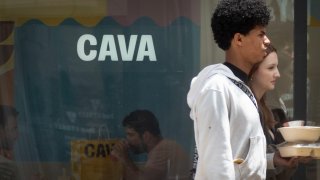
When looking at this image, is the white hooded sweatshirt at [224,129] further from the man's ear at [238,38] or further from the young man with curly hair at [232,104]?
the man's ear at [238,38]

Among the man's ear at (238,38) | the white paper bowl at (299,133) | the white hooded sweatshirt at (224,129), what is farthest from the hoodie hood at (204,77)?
the white paper bowl at (299,133)

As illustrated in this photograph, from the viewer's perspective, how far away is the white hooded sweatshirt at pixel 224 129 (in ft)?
10.3

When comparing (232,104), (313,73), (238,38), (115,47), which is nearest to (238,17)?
(238,38)

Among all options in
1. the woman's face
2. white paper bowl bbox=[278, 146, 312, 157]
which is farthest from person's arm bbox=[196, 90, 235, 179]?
white paper bowl bbox=[278, 146, 312, 157]

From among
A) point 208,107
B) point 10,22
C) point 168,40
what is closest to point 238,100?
point 208,107

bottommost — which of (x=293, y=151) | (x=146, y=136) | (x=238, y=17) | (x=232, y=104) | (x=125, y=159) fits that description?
(x=125, y=159)

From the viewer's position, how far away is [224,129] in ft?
10.4

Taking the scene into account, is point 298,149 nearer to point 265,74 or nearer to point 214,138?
point 265,74

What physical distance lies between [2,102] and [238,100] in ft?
11.4

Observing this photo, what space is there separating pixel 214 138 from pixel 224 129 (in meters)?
0.06

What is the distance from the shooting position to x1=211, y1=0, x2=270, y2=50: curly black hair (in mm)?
3430

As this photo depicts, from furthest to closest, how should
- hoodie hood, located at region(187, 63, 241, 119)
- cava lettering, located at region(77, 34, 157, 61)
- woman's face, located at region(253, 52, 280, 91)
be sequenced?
cava lettering, located at region(77, 34, 157, 61)
woman's face, located at region(253, 52, 280, 91)
hoodie hood, located at region(187, 63, 241, 119)

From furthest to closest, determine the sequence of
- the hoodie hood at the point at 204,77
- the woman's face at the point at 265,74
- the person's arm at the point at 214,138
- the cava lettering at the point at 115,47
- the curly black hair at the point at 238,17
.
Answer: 1. the cava lettering at the point at 115,47
2. the woman's face at the point at 265,74
3. the curly black hair at the point at 238,17
4. the hoodie hood at the point at 204,77
5. the person's arm at the point at 214,138

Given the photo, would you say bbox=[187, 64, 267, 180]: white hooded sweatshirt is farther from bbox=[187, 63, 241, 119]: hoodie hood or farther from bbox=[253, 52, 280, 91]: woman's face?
bbox=[253, 52, 280, 91]: woman's face
